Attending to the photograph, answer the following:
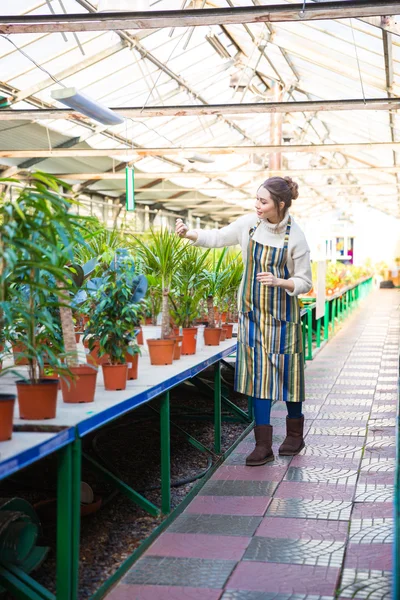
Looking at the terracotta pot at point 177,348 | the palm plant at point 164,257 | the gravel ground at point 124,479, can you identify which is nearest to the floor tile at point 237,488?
the gravel ground at point 124,479

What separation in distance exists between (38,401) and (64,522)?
13.5 inches

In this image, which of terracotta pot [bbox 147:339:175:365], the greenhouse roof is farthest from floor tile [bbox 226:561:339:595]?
the greenhouse roof

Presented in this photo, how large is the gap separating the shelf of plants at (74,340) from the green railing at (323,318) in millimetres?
3477

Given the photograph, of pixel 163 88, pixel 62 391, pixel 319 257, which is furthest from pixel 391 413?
pixel 163 88

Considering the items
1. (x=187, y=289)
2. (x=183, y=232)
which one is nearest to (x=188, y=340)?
(x=187, y=289)

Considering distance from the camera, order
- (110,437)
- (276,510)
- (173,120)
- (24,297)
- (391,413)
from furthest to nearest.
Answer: (173,120), (391,413), (110,437), (276,510), (24,297)

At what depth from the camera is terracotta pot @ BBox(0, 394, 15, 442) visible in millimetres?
1954

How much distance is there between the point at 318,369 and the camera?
7387 millimetres

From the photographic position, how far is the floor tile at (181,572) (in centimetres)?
241

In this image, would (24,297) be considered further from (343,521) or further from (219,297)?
(219,297)

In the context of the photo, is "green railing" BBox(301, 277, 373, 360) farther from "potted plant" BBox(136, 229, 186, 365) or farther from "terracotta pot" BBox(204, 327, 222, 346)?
"potted plant" BBox(136, 229, 186, 365)

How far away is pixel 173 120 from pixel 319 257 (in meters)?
4.26

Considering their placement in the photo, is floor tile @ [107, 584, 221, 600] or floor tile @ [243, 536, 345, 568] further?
floor tile @ [243, 536, 345, 568]

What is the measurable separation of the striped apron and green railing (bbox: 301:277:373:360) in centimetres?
376
